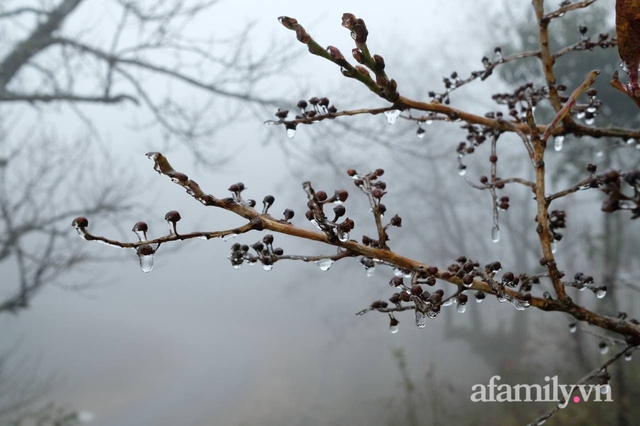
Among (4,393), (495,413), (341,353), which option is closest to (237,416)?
(341,353)

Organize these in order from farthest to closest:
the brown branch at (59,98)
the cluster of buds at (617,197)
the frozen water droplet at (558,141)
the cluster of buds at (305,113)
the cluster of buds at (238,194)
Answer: the brown branch at (59,98), the frozen water droplet at (558,141), the cluster of buds at (305,113), the cluster of buds at (238,194), the cluster of buds at (617,197)

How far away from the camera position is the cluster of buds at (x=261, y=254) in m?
0.55

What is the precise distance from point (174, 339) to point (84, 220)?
14213mm

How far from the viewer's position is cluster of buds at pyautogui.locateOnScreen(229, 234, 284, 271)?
0.55 m

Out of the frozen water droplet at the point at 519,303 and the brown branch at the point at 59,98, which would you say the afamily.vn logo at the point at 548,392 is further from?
the brown branch at the point at 59,98

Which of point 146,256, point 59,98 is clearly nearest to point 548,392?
point 146,256

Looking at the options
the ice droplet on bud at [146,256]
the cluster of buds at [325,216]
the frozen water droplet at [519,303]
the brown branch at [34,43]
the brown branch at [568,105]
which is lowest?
the ice droplet on bud at [146,256]

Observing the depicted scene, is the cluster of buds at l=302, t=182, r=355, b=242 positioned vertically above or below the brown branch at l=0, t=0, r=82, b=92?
below

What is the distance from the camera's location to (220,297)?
1600 centimetres

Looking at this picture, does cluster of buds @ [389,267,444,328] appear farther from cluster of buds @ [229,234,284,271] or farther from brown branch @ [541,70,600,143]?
brown branch @ [541,70,600,143]

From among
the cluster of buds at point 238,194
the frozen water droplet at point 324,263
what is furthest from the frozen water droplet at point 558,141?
the cluster of buds at point 238,194

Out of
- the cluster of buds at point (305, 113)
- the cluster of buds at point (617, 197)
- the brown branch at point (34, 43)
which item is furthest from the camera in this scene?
the brown branch at point (34, 43)

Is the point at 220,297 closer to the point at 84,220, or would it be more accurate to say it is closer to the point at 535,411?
the point at 535,411

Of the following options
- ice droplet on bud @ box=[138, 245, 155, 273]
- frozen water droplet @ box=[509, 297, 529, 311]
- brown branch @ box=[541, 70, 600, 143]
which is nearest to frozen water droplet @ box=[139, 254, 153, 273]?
Answer: ice droplet on bud @ box=[138, 245, 155, 273]
